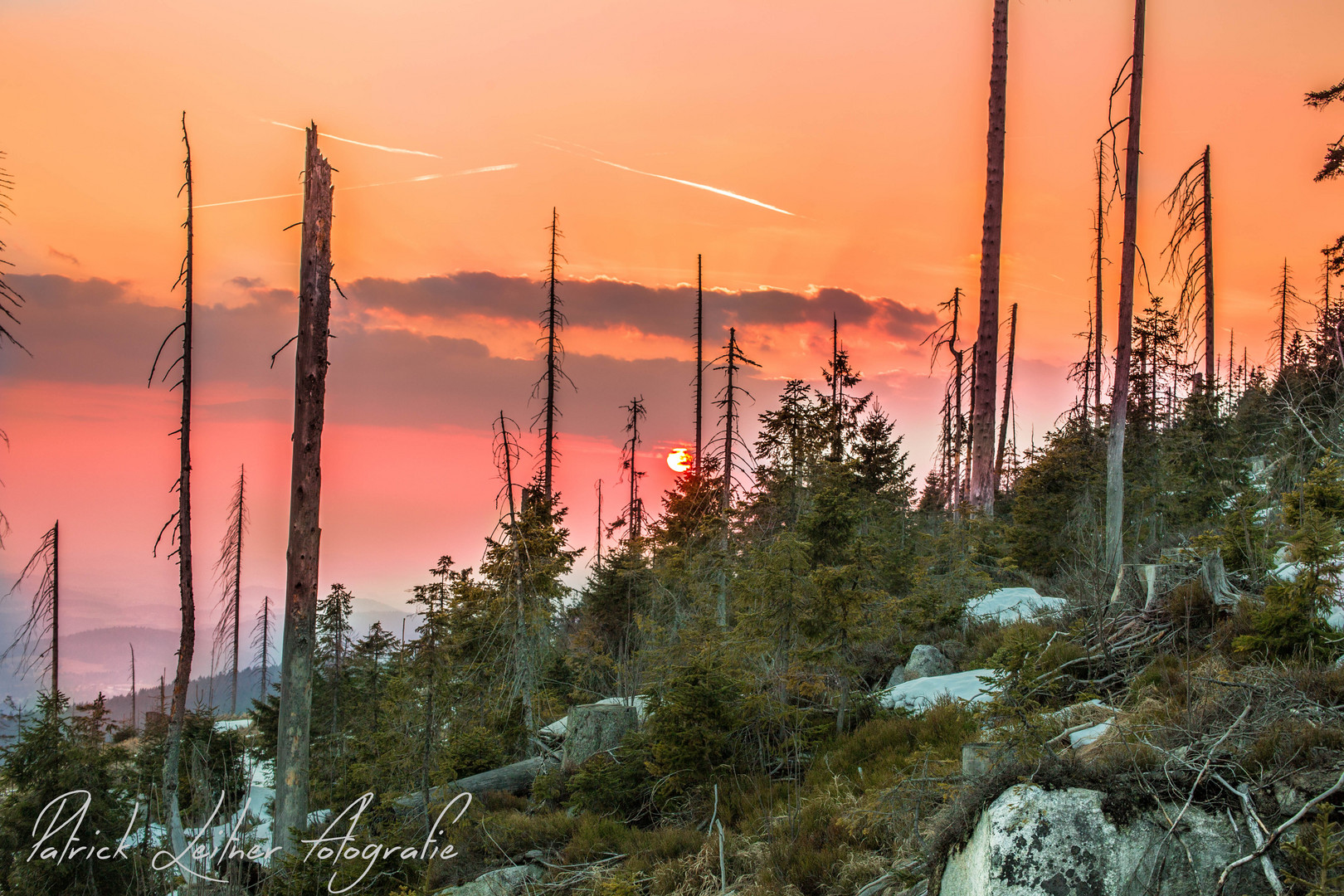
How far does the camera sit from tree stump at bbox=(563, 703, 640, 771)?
499 inches

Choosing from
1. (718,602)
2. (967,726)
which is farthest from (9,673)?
(967,726)

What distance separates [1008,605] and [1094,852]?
11.3 meters

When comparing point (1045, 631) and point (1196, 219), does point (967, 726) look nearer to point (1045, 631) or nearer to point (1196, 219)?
point (1045, 631)

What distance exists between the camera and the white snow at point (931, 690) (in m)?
9.91

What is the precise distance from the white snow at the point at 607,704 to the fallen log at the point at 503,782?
2.59 feet

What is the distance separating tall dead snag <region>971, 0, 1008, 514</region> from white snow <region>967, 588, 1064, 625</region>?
181cm

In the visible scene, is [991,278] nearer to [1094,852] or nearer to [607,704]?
[607,704]

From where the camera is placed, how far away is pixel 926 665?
11.8 meters

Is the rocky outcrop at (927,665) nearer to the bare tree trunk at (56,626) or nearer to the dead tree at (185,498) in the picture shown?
the dead tree at (185,498)

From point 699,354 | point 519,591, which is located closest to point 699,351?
point 699,354

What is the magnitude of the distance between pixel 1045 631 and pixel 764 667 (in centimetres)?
366

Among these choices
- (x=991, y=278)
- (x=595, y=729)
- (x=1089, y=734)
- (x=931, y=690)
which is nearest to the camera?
(x=1089, y=734)

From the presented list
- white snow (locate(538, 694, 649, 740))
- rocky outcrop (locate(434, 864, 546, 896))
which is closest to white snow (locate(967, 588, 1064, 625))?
white snow (locate(538, 694, 649, 740))

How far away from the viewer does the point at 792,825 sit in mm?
7754
